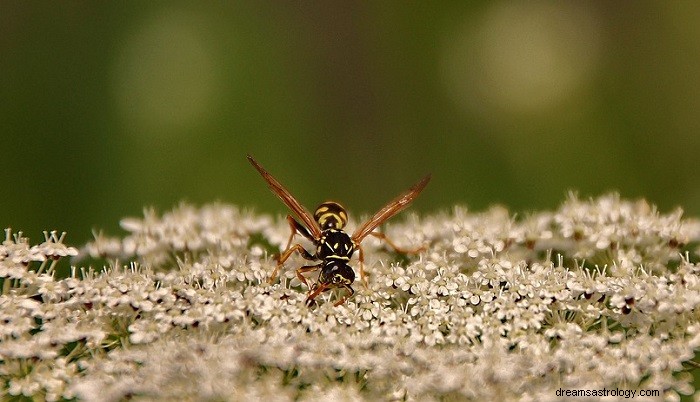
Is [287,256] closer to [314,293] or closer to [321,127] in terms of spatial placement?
[314,293]

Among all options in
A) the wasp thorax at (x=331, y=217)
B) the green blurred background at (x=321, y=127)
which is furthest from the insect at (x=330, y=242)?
the green blurred background at (x=321, y=127)

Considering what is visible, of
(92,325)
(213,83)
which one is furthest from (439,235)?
(213,83)

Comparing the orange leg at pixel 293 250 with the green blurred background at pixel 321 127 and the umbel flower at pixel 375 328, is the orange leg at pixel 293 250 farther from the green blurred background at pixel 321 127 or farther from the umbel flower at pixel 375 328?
the green blurred background at pixel 321 127

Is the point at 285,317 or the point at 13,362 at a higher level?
the point at 285,317

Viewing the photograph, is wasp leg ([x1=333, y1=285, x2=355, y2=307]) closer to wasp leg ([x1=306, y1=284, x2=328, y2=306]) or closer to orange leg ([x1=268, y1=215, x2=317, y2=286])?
wasp leg ([x1=306, y1=284, x2=328, y2=306])

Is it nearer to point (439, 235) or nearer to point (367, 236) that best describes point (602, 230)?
point (439, 235)

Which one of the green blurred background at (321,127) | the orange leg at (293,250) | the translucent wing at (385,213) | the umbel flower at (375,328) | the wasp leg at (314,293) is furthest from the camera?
the green blurred background at (321,127)
